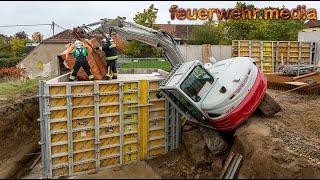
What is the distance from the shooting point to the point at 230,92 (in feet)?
Answer: 34.1

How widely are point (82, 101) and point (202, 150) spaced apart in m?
3.68

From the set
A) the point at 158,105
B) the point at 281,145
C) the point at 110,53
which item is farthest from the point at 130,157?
the point at 281,145

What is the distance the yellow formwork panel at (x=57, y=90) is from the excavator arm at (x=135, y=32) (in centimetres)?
319

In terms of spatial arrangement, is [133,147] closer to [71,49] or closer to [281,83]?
[71,49]

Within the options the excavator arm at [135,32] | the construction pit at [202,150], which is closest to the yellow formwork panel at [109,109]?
the construction pit at [202,150]

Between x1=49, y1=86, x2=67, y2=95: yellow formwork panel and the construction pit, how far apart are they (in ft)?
1.42

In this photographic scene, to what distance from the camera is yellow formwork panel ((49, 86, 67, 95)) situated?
9.54 m

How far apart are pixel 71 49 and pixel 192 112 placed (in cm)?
422

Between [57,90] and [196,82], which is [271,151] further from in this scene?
[57,90]

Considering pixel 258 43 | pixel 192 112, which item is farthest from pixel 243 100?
pixel 258 43

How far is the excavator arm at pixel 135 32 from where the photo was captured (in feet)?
39.7

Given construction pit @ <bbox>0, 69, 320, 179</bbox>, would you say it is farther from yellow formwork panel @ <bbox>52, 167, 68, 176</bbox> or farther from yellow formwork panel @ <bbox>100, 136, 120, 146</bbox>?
yellow formwork panel @ <bbox>100, 136, 120, 146</bbox>

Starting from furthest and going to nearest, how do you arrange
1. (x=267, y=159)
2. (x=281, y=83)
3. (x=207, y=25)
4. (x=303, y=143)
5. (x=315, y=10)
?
(x=207, y=25) < (x=315, y=10) < (x=281, y=83) < (x=303, y=143) < (x=267, y=159)

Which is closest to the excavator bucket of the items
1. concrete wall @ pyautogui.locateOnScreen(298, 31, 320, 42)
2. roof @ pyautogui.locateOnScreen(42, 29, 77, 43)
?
concrete wall @ pyautogui.locateOnScreen(298, 31, 320, 42)
